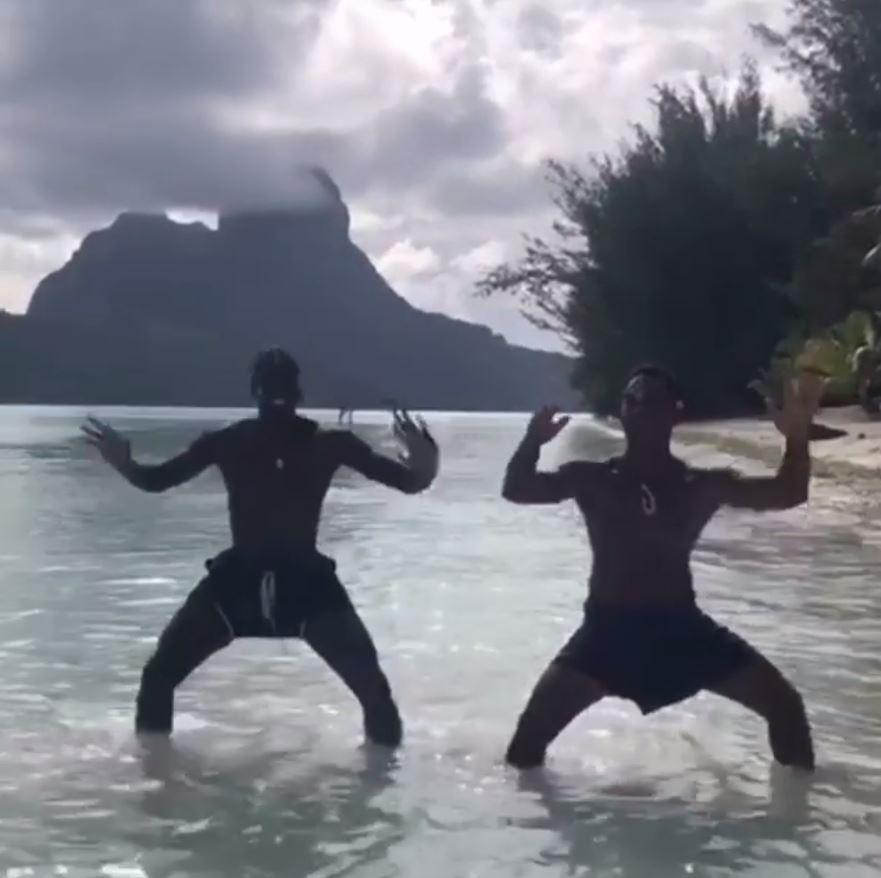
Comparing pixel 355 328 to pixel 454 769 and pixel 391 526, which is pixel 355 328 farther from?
pixel 454 769

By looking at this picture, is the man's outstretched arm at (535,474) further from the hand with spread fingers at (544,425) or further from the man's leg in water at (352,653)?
the man's leg in water at (352,653)

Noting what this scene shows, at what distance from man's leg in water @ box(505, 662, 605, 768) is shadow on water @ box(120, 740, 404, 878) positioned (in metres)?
0.46

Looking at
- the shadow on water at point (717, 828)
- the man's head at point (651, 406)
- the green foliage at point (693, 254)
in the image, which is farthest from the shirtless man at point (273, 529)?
the green foliage at point (693, 254)

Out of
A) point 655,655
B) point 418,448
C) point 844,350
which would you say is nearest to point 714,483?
point 655,655

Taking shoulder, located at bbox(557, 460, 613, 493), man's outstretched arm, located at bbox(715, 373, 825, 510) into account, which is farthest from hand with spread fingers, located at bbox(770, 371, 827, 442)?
shoulder, located at bbox(557, 460, 613, 493)

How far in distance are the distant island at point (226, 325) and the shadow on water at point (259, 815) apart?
3596 inches

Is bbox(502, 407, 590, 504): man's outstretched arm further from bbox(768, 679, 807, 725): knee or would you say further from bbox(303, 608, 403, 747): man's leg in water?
bbox(768, 679, 807, 725): knee

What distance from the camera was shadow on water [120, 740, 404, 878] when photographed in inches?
168

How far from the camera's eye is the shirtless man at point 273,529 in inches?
212

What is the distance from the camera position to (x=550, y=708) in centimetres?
509

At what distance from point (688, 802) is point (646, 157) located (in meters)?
36.5

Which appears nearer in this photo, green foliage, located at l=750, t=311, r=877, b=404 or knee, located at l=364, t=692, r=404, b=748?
knee, located at l=364, t=692, r=404, b=748

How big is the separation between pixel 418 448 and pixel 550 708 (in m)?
0.97

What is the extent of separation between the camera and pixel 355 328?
132625mm
